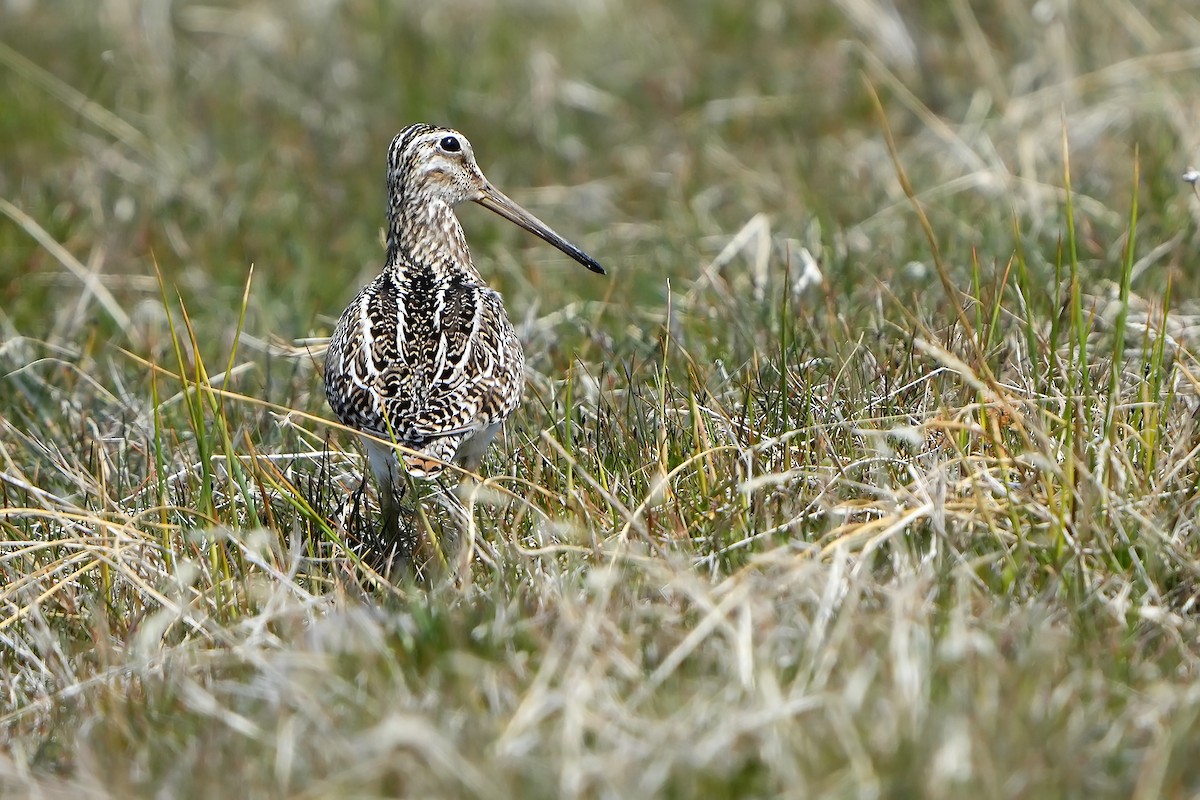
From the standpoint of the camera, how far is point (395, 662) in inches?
121

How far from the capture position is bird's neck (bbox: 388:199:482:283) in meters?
5.16

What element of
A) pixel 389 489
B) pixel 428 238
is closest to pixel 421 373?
pixel 389 489

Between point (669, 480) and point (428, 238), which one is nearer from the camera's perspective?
point (669, 480)

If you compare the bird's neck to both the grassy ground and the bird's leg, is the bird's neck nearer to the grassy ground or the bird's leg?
the grassy ground

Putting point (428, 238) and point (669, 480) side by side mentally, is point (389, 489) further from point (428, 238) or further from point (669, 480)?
point (428, 238)

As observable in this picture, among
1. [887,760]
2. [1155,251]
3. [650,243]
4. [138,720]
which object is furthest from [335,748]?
[650,243]

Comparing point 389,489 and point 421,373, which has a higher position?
point 421,373

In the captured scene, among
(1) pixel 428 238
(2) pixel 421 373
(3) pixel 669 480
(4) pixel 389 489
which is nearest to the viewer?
(3) pixel 669 480

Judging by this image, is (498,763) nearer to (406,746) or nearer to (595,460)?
(406,746)

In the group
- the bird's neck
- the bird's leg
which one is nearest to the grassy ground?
the bird's leg

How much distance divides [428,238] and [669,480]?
5.16 ft

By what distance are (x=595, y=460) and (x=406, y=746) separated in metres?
1.40

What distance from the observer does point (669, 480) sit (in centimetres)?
395

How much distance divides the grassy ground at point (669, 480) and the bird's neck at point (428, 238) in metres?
0.49
